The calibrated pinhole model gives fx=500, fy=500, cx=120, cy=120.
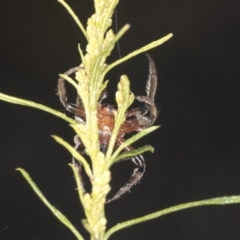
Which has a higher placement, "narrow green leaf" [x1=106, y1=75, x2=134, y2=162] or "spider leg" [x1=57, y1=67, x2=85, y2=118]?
"spider leg" [x1=57, y1=67, x2=85, y2=118]

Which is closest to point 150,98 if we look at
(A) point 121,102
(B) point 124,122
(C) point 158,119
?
(B) point 124,122

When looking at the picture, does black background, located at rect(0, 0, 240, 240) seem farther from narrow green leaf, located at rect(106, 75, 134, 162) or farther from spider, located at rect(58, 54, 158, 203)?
narrow green leaf, located at rect(106, 75, 134, 162)

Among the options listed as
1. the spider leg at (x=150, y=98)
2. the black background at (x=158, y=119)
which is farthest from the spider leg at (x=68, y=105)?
the black background at (x=158, y=119)

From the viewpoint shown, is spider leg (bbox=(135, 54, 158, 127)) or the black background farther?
the black background

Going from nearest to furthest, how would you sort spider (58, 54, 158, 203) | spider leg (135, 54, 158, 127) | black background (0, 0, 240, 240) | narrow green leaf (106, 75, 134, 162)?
narrow green leaf (106, 75, 134, 162) < spider leg (135, 54, 158, 127) < spider (58, 54, 158, 203) < black background (0, 0, 240, 240)

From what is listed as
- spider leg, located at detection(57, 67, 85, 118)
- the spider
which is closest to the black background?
the spider

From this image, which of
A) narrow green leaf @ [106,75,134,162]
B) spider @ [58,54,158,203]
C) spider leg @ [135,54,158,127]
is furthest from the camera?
spider @ [58,54,158,203]

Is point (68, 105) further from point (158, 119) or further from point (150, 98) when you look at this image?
point (158, 119)

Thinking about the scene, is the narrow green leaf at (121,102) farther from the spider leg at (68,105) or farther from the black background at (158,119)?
the black background at (158,119)

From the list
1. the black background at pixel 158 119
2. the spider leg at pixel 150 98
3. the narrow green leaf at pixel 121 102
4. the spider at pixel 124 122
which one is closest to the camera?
the narrow green leaf at pixel 121 102
